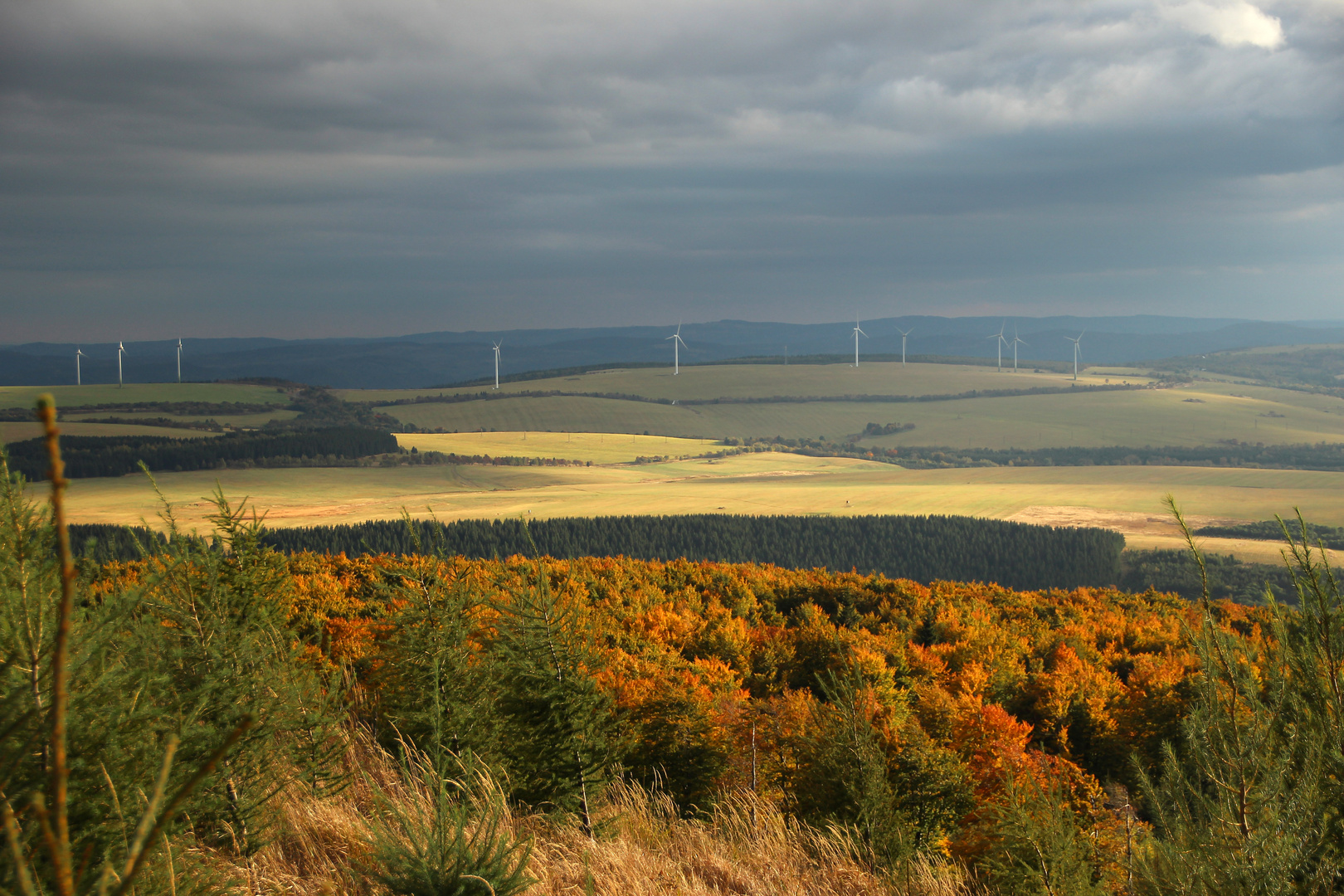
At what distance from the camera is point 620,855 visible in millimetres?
8023

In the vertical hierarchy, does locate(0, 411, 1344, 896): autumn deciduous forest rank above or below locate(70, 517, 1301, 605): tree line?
above

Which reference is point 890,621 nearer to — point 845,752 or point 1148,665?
point 1148,665

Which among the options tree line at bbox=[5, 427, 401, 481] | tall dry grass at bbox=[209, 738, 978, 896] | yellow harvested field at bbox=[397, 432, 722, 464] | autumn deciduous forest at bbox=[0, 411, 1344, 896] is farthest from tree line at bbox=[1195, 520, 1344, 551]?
tree line at bbox=[5, 427, 401, 481]

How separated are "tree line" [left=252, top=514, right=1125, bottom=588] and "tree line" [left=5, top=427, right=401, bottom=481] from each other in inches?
2211

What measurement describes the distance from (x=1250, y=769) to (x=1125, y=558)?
4305 inches

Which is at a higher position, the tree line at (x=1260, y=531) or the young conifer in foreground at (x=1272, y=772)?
the young conifer in foreground at (x=1272, y=772)

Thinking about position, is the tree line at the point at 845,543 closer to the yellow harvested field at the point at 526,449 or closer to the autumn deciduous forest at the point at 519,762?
the yellow harvested field at the point at 526,449

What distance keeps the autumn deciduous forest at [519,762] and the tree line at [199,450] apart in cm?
12899

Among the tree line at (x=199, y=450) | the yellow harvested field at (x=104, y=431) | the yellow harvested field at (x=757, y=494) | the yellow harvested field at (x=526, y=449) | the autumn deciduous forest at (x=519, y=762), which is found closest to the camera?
the autumn deciduous forest at (x=519, y=762)

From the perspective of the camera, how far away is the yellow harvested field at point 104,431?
14175cm

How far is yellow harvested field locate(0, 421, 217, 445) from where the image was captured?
5581 inches

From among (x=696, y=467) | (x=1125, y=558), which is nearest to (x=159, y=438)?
(x=696, y=467)

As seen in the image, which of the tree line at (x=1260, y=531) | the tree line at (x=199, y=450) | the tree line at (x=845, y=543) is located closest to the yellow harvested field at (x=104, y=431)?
the tree line at (x=199, y=450)

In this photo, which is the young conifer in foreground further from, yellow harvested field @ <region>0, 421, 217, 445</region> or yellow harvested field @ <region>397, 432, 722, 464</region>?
yellow harvested field @ <region>397, 432, 722, 464</region>
